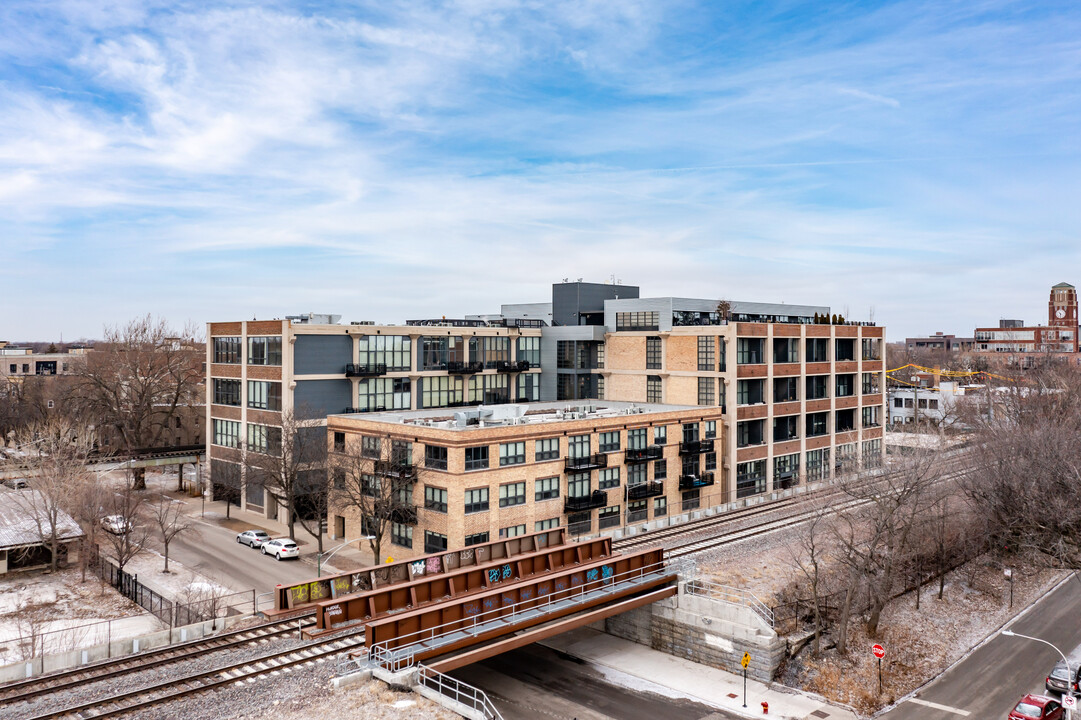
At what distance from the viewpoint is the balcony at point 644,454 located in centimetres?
5450

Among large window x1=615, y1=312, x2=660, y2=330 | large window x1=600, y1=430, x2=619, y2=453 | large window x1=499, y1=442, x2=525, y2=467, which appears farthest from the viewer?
large window x1=615, y1=312, x2=660, y2=330

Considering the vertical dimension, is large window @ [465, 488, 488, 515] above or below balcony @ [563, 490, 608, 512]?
above

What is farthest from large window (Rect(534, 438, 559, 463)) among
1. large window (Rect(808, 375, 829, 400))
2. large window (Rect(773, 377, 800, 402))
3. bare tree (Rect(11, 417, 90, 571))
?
large window (Rect(808, 375, 829, 400))

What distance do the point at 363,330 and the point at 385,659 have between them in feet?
122

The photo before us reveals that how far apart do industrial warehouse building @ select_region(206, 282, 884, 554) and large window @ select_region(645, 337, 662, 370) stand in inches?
4.2

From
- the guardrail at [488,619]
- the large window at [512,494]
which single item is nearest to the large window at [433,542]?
the large window at [512,494]

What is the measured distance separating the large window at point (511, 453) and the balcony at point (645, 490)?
10351 millimetres

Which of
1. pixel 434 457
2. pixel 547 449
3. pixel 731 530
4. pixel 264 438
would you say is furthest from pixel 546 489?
pixel 264 438

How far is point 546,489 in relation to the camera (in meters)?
49.9

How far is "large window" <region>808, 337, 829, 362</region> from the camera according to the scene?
7100cm

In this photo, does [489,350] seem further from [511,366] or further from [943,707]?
[943,707]

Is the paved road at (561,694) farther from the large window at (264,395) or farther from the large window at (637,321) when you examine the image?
the large window at (637,321)

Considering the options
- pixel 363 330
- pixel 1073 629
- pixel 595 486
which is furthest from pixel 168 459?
pixel 1073 629

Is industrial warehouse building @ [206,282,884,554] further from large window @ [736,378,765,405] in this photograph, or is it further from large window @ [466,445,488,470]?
large window @ [466,445,488,470]
